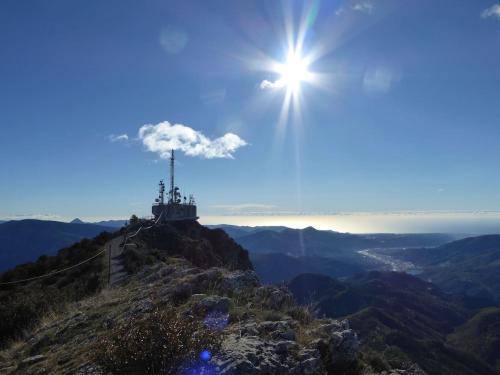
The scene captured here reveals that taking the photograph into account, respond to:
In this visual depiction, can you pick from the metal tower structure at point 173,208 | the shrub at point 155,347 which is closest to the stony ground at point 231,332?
the shrub at point 155,347

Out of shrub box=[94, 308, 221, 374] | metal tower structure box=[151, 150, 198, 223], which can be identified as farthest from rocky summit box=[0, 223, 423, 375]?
metal tower structure box=[151, 150, 198, 223]

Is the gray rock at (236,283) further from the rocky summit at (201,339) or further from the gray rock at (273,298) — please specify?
the gray rock at (273,298)

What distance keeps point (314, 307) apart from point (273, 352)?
460cm

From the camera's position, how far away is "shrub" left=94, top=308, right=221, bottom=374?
6.14 metres

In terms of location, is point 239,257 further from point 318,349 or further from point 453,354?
point 453,354

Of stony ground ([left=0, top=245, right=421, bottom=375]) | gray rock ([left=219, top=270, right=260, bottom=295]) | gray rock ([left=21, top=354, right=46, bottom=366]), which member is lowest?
gray rock ([left=21, top=354, right=46, bottom=366])

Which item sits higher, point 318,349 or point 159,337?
point 159,337

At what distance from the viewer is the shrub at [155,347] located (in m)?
6.14

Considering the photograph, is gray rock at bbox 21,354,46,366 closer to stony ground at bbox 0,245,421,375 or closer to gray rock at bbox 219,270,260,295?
stony ground at bbox 0,245,421,375

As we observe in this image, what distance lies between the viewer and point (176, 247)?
51.9m

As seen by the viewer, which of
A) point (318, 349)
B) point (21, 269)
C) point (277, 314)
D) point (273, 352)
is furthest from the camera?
point (21, 269)

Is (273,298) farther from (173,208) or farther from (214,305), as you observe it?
(173,208)

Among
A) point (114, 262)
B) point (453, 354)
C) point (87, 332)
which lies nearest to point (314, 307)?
point (87, 332)

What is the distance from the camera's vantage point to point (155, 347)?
6215mm
